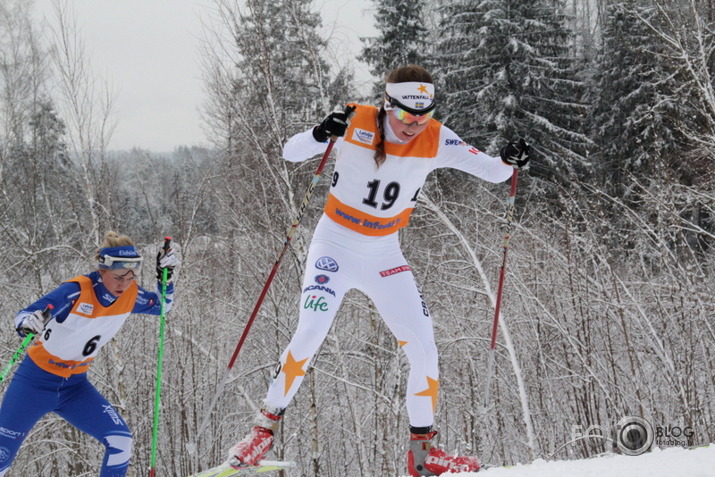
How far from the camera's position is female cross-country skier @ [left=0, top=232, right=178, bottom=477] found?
3.72 metres

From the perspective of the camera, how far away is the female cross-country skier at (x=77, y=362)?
372 centimetres

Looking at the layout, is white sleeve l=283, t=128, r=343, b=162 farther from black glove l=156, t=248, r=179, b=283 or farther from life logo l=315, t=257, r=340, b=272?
black glove l=156, t=248, r=179, b=283

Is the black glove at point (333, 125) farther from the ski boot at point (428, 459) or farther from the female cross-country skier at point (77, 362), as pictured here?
the female cross-country skier at point (77, 362)

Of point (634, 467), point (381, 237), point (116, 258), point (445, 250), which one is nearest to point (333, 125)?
point (381, 237)

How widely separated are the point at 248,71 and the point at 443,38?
45.0ft

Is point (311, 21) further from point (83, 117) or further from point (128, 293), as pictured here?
point (128, 293)

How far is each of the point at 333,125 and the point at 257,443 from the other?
5.54 ft

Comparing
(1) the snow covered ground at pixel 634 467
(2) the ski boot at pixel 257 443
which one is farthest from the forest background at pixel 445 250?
(2) the ski boot at pixel 257 443

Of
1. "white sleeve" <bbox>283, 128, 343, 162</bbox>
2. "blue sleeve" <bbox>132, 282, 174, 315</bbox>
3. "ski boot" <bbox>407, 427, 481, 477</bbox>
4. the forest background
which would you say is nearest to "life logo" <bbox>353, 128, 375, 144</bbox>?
"white sleeve" <bbox>283, 128, 343, 162</bbox>

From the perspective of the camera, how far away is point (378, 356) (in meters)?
8.52

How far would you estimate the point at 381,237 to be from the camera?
3062mm

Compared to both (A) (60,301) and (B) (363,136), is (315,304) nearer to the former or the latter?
(B) (363,136)

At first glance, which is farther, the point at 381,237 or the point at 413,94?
the point at 381,237

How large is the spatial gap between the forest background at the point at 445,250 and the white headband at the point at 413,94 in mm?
3184
